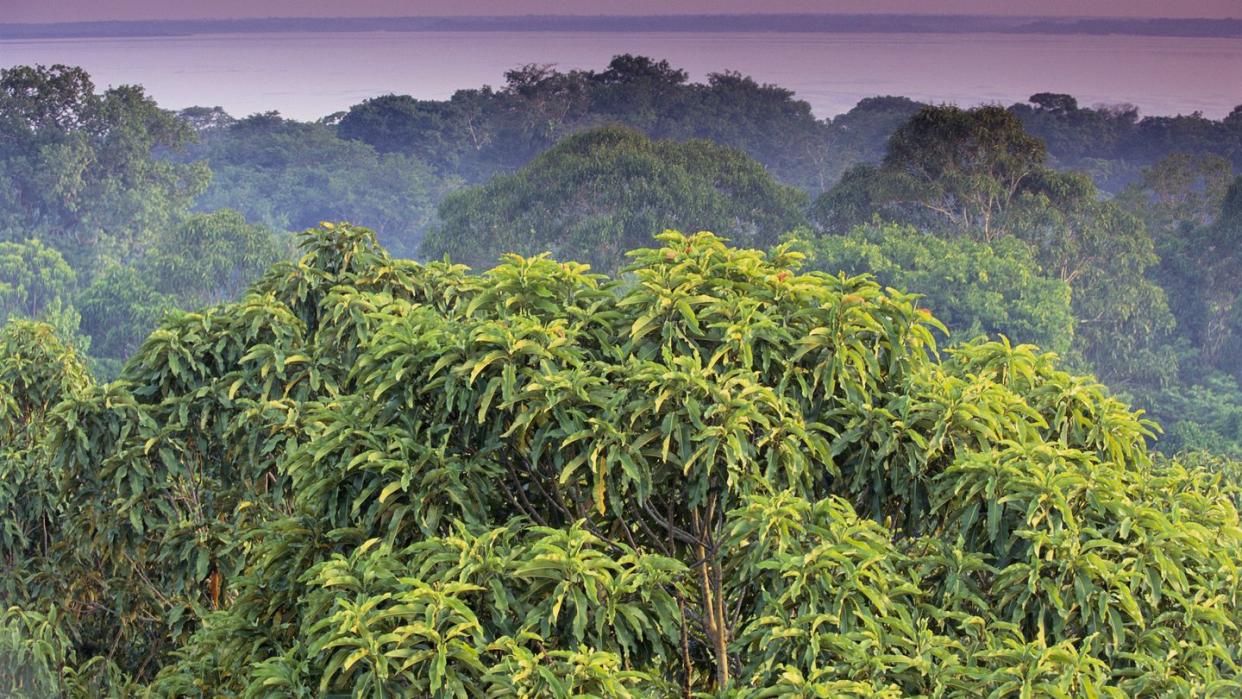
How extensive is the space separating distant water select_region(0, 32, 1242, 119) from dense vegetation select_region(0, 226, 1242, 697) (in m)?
47.8

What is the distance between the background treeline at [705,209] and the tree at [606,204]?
63mm

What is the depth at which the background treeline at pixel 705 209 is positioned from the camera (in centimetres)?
3256

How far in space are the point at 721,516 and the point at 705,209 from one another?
3296 cm

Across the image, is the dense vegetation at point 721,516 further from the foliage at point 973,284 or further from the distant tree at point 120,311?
the distant tree at point 120,311

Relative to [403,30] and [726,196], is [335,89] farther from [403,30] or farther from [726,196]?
[726,196]

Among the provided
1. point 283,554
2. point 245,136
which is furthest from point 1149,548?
point 245,136

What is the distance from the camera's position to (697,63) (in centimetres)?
5303

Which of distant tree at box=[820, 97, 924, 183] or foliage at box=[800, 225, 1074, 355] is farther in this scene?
distant tree at box=[820, 97, 924, 183]

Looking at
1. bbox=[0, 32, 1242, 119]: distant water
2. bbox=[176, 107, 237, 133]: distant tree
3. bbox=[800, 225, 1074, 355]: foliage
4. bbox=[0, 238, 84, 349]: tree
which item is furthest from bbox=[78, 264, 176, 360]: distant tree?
bbox=[0, 32, 1242, 119]: distant water

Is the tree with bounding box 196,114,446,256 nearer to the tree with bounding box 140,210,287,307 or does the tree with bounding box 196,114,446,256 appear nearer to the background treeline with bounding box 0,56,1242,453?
the background treeline with bounding box 0,56,1242,453

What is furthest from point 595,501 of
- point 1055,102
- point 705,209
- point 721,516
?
point 1055,102

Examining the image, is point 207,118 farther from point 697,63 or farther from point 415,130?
point 697,63

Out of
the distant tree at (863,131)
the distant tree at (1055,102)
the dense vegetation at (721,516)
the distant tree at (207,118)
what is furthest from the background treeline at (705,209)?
the dense vegetation at (721,516)

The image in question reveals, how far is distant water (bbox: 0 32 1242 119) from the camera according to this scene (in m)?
52.6
